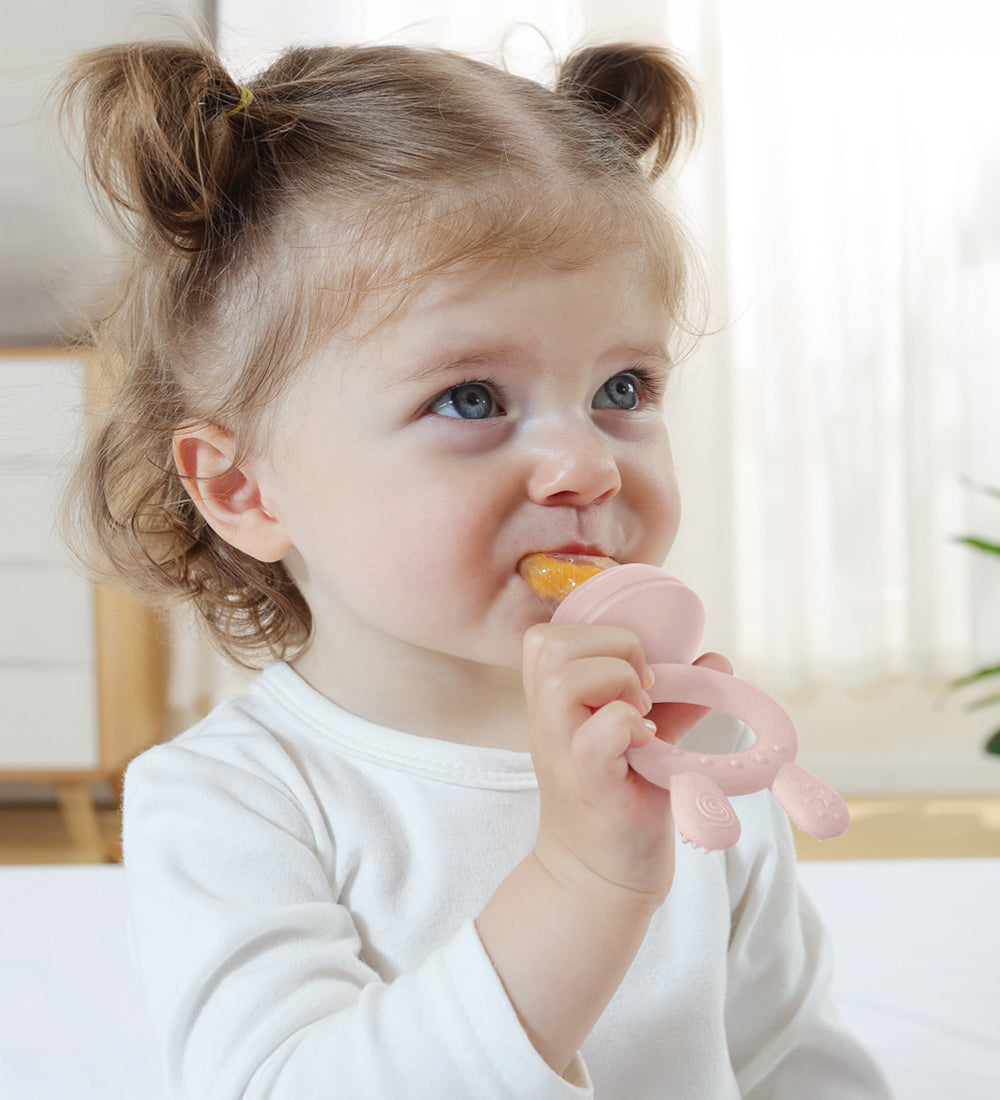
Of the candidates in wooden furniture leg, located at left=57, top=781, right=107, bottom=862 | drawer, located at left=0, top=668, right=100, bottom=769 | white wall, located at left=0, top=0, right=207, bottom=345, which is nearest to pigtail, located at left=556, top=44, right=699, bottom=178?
white wall, located at left=0, top=0, right=207, bottom=345

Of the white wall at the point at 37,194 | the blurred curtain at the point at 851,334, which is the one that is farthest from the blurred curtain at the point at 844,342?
the white wall at the point at 37,194

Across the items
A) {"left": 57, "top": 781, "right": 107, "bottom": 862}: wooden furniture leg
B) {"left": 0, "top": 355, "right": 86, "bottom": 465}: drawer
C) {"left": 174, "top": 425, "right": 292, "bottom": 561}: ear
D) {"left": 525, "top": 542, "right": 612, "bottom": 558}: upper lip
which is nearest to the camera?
{"left": 525, "top": 542, "right": 612, "bottom": 558}: upper lip

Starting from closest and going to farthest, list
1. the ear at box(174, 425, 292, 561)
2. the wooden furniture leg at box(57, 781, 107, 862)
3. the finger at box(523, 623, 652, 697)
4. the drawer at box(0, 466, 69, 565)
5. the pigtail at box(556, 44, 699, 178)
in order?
the finger at box(523, 623, 652, 697) < the ear at box(174, 425, 292, 561) < the pigtail at box(556, 44, 699, 178) < the drawer at box(0, 466, 69, 565) < the wooden furniture leg at box(57, 781, 107, 862)

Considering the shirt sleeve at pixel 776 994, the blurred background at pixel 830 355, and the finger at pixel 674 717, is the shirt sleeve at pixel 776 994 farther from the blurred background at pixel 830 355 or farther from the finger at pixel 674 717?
the blurred background at pixel 830 355

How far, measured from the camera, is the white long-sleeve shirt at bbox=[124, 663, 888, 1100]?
1.70ft

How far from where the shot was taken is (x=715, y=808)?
420 millimetres

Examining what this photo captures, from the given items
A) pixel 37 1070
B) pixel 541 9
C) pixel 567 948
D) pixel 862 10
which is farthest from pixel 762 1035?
pixel 862 10

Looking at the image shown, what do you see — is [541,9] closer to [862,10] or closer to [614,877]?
[862,10]

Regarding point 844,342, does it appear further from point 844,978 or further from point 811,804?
point 811,804

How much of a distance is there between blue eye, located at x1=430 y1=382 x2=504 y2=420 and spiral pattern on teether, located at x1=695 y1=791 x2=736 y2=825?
26 centimetres

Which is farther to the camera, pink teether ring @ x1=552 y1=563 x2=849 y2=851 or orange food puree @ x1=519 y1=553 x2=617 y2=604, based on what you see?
orange food puree @ x1=519 y1=553 x2=617 y2=604

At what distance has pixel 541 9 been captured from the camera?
2395mm

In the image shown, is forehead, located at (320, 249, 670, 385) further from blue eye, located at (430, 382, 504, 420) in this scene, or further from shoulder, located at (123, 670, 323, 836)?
shoulder, located at (123, 670, 323, 836)

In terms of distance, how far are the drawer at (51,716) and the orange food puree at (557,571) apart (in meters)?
1.82
